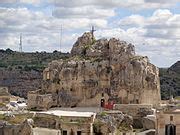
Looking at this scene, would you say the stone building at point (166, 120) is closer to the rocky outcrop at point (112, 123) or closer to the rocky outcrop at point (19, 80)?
the rocky outcrop at point (112, 123)

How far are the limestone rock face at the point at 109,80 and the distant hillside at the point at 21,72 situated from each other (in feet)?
157

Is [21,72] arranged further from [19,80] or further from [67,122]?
[67,122]

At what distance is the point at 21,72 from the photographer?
134 m

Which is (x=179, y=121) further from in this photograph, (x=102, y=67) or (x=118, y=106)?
(x=102, y=67)

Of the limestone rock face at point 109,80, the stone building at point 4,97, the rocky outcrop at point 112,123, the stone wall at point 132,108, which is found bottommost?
the rocky outcrop at point 112,123

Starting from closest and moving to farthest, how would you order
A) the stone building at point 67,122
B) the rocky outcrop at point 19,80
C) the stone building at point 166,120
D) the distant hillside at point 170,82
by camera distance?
the stone building at point 67,122 → the stone building at point 166,120 → the distant hillside at point 170,82 → the rocky outcrop at point 19,80

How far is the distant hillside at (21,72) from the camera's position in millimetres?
125100

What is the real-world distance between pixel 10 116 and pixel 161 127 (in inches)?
531

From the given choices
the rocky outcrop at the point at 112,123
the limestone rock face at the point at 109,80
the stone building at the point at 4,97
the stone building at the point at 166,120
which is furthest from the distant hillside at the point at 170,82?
the stone building at the point at 166,120

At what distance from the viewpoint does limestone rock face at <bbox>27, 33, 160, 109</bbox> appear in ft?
200

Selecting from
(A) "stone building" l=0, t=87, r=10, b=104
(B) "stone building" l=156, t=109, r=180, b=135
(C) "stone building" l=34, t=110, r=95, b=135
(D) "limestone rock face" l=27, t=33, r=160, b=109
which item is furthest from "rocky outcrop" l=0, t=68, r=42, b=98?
(B) "stone building" l=156, t=109, r=180, b=135

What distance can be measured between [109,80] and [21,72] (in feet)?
245

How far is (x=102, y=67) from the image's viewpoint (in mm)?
61562

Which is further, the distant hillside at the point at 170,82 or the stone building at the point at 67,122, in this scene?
the distant hillside at the point at 170,82
